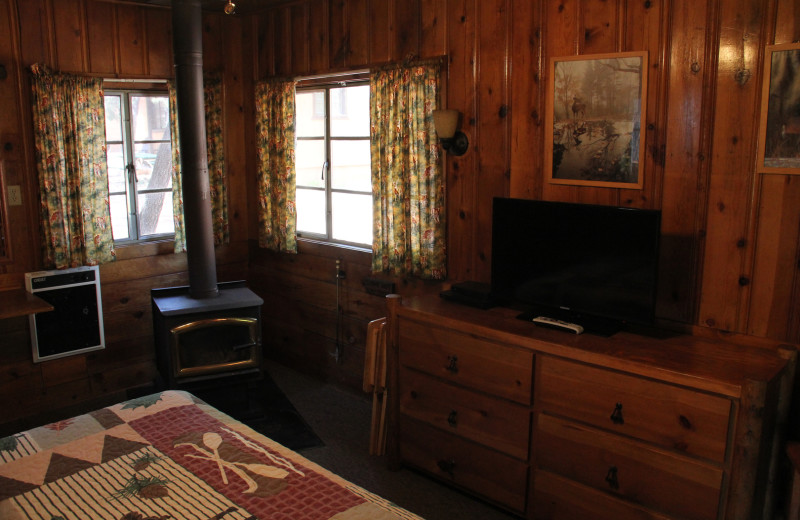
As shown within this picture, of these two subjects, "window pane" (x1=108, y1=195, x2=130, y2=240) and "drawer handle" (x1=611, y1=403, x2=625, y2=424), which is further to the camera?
"window pane" (x1=108, y1=195, x2=130, y2=240)

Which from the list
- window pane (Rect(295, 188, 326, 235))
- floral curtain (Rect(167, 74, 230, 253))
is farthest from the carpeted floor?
window pane (Rect(295, 188, 326, 235))

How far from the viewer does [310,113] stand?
471cm

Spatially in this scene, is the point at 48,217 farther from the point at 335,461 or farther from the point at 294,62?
the point at 335,461

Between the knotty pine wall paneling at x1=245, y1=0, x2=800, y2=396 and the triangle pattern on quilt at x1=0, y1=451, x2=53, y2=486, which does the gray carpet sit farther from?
the triangle pattern on quilt at x1=0, y1=451, x2=53, y2=486

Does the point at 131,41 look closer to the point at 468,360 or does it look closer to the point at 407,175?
the point at 407,175

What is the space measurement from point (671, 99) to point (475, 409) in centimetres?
164

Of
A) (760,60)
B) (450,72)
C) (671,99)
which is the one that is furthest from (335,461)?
(760,60)

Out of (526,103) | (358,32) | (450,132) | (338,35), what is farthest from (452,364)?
(338,35)

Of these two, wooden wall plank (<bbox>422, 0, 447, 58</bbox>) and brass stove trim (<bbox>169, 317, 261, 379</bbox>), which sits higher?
wooden wall plank (<bbox>422, 0, 447, 58</bbox>)

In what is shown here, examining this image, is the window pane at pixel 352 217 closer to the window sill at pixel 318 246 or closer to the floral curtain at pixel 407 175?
the window sill at pixel 318 246

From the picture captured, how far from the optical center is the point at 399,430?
11.3 ft

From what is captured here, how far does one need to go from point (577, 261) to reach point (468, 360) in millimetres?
678

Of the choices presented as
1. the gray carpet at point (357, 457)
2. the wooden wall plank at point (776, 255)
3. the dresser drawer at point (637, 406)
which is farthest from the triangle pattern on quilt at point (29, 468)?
the wooden wall plank at point (776, 255)

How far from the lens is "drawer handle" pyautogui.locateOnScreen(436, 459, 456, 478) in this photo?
3205mm
